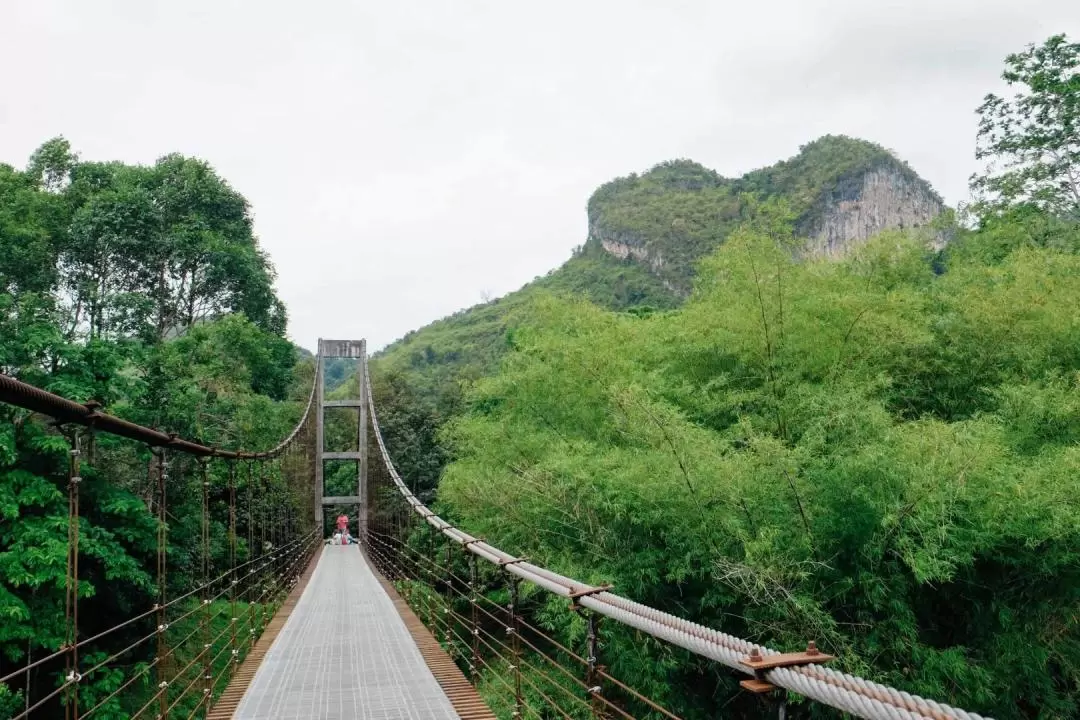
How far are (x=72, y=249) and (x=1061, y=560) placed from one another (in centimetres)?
1294

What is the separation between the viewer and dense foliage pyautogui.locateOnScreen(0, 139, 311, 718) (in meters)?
6.88

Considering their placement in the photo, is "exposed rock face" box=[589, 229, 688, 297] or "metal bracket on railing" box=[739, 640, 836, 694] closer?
"metal bracket on railing" box=[739, 640, 836, 694]

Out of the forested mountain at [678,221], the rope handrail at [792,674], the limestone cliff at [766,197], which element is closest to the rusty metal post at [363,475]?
the forested mountain at [678,221]

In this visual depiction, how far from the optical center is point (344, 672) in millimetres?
3605

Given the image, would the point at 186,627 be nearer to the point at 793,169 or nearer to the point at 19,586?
the point at 19,586

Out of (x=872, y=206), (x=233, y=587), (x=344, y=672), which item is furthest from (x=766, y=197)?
(x=344, y=672)

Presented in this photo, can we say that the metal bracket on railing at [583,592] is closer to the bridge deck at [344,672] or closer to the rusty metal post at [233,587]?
the bridge deck at [344,672]

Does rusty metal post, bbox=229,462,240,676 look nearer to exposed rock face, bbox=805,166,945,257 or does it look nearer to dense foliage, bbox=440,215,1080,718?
dense foliage, bbox=440,215,1080,718

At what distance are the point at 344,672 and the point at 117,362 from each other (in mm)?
5871

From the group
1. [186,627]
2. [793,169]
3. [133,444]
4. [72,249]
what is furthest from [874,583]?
[793,169]

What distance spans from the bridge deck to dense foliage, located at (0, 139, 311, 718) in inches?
48.5

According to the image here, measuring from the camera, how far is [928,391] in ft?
21.3

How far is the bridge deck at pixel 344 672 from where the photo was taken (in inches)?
116

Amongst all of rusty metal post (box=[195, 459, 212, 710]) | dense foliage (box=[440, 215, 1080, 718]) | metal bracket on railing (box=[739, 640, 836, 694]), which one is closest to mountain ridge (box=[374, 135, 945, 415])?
dense foliage (box=[440, 215, 1080, 718])
